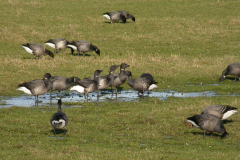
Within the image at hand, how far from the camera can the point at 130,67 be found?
27625mm

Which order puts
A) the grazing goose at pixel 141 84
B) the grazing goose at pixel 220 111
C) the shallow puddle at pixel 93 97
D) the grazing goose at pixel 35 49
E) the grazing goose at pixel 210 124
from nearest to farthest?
the grazing goose at pixel 210 124
the grazing goose at pixel 220 111
the shallow puddle at pixel 93 97
the grazing goose at pixel 141 84
the grazing goose at pixel 35 49

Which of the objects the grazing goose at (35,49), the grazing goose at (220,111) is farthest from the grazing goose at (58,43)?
the grazing goose at (220,111)

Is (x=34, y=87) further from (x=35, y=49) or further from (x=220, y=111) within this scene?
(x=35, y=49)

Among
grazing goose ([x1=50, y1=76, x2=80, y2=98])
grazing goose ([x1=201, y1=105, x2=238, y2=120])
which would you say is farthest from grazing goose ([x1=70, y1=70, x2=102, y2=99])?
grazing goose ([x1=201, y1=105, x2=238, y2=120])

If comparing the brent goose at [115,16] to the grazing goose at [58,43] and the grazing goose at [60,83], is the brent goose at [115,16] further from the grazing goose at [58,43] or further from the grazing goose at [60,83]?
the grazing goose at [60,83]

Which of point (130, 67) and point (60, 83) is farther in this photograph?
point (130, 67)

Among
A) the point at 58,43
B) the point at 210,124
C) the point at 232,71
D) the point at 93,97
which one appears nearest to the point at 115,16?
the point at 58,43

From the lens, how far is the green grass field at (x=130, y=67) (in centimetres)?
1241

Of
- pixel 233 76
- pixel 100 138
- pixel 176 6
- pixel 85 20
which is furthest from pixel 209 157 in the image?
pixel 176 6

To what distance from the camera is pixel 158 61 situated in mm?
29031

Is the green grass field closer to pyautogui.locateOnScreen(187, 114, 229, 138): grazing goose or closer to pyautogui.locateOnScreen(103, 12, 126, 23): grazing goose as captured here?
pyautogui.locateOnScreen(187, 114, 229, 138): grazing goose

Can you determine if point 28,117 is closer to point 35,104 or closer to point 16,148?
point 35,104

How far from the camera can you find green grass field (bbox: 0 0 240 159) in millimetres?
12414

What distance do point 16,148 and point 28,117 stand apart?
429cm
